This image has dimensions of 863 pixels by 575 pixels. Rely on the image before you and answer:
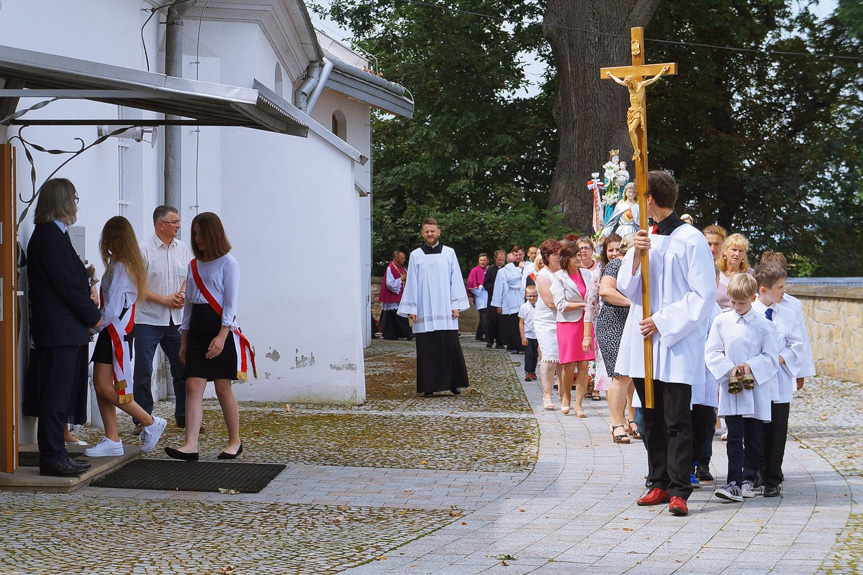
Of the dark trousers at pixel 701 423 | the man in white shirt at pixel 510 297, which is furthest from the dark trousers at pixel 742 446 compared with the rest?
the man in white shirt at pixel 510 297

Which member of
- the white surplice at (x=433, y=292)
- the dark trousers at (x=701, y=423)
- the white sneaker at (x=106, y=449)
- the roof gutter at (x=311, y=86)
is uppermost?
the roof gutter at (x=311, y=86)

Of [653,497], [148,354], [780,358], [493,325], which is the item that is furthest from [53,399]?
[493,325]

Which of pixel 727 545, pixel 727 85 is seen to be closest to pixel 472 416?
pixel 727 545

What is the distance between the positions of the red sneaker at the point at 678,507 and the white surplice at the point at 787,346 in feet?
3.66

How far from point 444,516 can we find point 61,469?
2420 mm

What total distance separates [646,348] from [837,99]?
24730 mm

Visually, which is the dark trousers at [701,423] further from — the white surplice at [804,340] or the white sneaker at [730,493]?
the white surplice at [804,340]

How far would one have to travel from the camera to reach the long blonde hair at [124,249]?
25.0 feet

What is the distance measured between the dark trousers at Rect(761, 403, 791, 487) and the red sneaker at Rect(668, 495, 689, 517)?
905 mm

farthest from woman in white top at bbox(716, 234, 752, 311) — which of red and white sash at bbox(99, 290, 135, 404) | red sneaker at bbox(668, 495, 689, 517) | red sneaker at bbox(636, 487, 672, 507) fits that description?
red and white sash at bbox(99, 290, 135, 404)

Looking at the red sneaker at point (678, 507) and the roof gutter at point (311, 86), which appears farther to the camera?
the roof gutter at point (311, 86)

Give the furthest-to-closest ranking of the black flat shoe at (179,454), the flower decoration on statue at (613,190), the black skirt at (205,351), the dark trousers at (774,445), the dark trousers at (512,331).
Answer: the dark trousers at (512,331) < the flower decoration on statue at (613,190) < the black skirt at (205,351) < the black flat shoe at (179,454) < the dark trousers at (774,445)

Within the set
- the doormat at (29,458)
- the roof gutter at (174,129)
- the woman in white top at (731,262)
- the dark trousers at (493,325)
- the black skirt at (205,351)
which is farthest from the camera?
the dark trousers at (493,325)

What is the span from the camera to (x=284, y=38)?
14.2 meters
